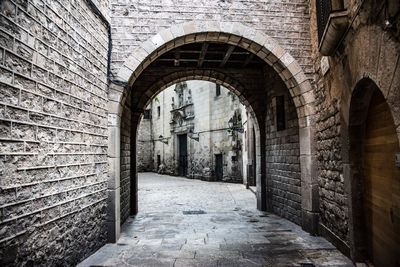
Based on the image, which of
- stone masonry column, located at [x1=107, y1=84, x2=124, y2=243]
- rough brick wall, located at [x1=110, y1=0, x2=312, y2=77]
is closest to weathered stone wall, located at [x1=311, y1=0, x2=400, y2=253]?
rough brick wall, located at [x1=110, y1=0, x2=312, y2=77]

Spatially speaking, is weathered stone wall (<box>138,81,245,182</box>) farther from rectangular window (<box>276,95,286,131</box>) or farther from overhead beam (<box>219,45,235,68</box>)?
rectangular window (<box>276,95,286,131</box>)

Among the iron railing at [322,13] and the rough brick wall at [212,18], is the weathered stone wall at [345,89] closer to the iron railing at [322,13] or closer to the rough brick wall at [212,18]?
the rough brick wall at [212,18]

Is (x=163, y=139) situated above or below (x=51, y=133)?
above

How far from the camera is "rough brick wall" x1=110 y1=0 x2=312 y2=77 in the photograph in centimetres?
474

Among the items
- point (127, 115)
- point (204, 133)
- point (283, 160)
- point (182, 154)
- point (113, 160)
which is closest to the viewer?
point (113, 160)

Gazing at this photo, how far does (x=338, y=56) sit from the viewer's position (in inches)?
146

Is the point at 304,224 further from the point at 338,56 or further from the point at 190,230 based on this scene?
the point at 338,56

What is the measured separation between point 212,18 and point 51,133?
3159 millimetres

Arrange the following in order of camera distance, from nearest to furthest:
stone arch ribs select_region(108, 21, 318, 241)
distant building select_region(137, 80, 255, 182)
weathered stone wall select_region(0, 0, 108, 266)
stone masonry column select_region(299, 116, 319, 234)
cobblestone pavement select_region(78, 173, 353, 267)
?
weathered stone wall select_region(0, 0, 108, 266)
cobblestone pavement select_region(78, 173, 353, 267)
stone arch ribs select_region(108, 21, 318, 241)
stone masonry column select_region(299, 116, 319, 234)
distant building select_region(137, 80, 255, 182)

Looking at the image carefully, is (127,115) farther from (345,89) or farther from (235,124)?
(235,124)

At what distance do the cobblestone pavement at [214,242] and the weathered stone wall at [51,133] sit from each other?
0.62 metres

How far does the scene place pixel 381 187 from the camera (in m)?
3.07

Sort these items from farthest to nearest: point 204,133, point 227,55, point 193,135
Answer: point 193,135 < point 204,133 < point 227,55

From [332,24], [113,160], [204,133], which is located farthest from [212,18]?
[204,133]
